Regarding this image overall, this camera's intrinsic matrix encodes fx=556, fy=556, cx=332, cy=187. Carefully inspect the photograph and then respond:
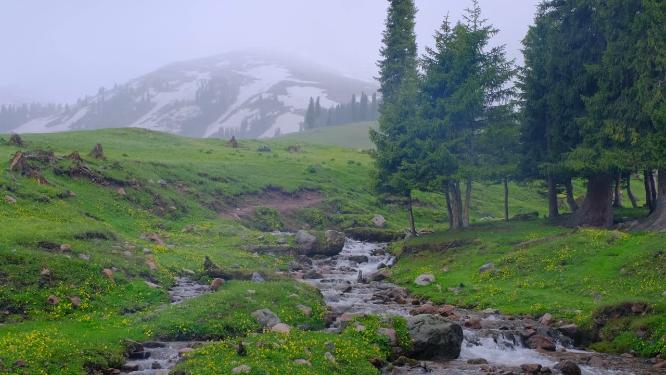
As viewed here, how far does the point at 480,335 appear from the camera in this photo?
79.6ft

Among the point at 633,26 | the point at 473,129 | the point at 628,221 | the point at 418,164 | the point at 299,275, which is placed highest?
the point at 633,26

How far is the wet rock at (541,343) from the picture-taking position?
23.1 m

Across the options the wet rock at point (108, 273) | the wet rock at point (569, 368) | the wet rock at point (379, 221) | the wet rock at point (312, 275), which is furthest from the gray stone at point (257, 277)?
the wet rock at point (379, 221)

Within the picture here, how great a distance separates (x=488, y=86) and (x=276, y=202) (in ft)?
97.0

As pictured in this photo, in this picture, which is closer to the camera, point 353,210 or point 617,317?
point 617,317

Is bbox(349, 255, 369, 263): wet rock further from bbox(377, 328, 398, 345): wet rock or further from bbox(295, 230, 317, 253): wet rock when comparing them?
bbox(377, 328, 398, 345): wet rock

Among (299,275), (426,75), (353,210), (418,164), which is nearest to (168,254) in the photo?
(299,275)

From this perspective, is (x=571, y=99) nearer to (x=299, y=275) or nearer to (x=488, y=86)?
(x=488, y=86)

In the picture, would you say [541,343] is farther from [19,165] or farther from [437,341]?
[19,165]

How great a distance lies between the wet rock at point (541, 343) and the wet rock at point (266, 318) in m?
10.9

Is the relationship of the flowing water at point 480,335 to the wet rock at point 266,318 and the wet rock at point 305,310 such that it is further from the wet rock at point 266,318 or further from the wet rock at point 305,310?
the wet rock at point 266,318

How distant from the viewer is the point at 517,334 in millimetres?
Result: 24219

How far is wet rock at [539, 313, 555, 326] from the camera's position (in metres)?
25.8

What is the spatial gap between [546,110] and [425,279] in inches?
834
